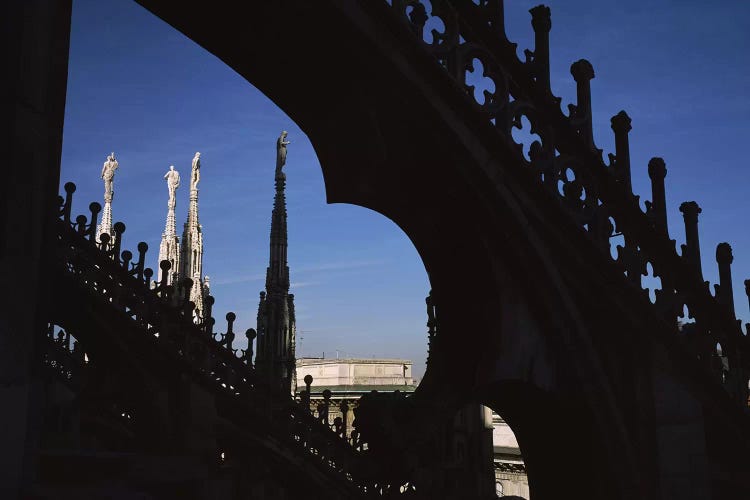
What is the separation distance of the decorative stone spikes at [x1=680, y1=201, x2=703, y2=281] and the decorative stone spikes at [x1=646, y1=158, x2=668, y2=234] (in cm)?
22

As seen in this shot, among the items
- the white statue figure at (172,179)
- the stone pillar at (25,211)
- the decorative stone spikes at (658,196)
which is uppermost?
the white statue figure at (172,179)

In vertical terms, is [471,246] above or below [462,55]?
below

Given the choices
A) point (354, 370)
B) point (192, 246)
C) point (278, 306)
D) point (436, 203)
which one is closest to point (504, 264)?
point (436, 203)

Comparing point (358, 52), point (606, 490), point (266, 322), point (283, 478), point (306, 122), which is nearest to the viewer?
point (358, 52)

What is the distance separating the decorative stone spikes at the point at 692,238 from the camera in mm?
4918

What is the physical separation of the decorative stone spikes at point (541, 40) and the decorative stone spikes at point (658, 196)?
972 mm

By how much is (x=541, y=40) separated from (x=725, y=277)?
197 cm

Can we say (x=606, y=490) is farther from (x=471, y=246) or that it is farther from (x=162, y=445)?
(x=162, y=445)

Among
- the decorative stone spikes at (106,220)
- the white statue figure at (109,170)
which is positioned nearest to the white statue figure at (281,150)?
the decorative stone spikes at (106,220)

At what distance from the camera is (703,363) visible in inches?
185

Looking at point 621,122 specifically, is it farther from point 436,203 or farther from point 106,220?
point 106,220

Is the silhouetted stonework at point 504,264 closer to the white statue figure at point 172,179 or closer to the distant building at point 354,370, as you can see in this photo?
the white statue figure at point 172,179

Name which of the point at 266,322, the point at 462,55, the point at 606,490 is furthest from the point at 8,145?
the point at 266,322

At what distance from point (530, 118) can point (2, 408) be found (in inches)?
129
